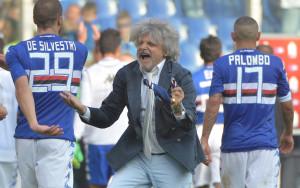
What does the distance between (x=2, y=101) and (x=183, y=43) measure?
5.88 metres

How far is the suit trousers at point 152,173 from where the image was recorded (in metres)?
7.61

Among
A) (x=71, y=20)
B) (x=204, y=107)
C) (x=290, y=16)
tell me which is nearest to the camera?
(x=204, y=107)

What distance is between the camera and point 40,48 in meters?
8.20

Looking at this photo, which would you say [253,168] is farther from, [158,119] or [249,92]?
[158,119]

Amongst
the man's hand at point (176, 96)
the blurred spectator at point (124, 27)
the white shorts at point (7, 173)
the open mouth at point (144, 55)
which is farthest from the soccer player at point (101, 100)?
the man's hand at point (176, 96)

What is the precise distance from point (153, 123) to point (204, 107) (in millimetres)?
4070

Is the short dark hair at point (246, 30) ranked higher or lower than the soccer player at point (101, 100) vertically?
higher

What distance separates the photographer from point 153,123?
758cm

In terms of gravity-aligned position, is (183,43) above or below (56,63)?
below

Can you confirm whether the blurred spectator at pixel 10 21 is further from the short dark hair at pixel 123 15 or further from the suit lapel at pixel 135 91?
the suit lapel at pixel 135 91

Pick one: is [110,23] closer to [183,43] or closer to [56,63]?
[183,43]

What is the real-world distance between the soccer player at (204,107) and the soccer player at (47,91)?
3.42 meters

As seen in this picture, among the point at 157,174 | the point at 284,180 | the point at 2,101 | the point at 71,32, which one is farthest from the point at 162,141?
the point at 71,32

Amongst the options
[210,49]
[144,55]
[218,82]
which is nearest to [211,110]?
[218,82]
